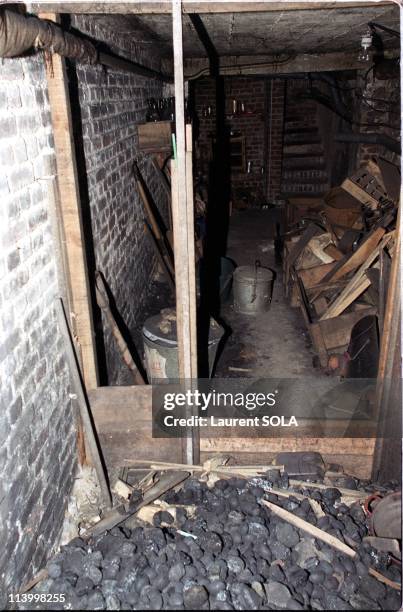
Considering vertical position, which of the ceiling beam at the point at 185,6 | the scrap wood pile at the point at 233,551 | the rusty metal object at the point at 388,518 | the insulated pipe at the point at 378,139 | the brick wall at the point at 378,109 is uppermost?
the ceiling beam at the point at 185,6

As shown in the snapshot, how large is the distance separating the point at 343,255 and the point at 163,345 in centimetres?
314

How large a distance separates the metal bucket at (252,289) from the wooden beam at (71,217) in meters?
3.50

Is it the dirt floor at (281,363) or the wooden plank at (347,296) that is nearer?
the dirt floor at (281,363)

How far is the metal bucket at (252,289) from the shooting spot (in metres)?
6.49

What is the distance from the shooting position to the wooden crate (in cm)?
611

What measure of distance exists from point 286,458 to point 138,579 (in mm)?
1320

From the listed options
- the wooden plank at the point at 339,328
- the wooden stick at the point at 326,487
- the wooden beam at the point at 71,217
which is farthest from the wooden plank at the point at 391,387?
the wooden beam at the point at 71,217

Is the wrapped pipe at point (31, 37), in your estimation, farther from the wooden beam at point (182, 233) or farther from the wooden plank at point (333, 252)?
the wooden plank at point (333, 252)

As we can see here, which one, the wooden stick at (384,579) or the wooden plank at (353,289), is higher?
the wooden plank at (353,289)

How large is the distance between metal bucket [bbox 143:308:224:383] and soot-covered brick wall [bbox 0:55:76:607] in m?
1.18

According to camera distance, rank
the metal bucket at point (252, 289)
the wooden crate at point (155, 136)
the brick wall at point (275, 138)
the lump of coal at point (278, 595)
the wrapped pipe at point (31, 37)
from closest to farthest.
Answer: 1. the wrapped pipe at point (31, 37)
2. the lump of coal at point (278, 595)
3. the wooden crate at point (155, 136)
4. the metal bucket at point (252, 289)
5. the brick wall at point (275, 138)

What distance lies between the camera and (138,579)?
2.57 meters

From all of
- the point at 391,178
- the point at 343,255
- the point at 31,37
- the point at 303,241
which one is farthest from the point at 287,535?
the point at 391,178

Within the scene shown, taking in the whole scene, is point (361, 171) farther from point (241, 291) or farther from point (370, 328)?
point (370, 328)
